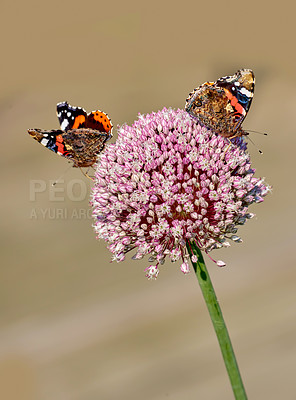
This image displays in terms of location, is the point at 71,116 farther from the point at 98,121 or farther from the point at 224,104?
the point at 224,104

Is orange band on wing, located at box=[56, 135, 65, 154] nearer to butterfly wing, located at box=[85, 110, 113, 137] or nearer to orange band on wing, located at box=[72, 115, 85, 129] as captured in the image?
orange band on wing, located at box=[72, 115, 85, 129]

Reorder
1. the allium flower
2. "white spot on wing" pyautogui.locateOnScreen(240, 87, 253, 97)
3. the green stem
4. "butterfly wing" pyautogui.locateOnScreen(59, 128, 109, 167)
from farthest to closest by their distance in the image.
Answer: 1. "butterfly wing" pyautogui.locateOnScreen(59, 128, 109, 167)
2. "white spot on wing" pyautogui.locateOnScreen(240, 87, 253, 97)
3. the allium flower
4. the green stem

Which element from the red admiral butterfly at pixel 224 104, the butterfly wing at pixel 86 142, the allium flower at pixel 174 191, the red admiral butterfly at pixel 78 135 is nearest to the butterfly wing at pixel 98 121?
the red admiral butterfly at pixel 78 135

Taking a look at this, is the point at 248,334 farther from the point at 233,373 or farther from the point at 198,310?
the point at 233,373

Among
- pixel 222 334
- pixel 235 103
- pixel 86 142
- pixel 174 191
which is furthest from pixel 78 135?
pixel 222 334

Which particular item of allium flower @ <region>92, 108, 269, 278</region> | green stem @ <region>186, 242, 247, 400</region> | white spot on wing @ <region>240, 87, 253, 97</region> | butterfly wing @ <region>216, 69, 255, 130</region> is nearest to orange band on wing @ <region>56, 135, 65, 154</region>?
allium flower @ <region>92, 108, 269, 278</region>

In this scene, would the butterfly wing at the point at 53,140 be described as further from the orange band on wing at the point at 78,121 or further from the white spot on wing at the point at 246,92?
the white spot on wing at the point at 246,92
